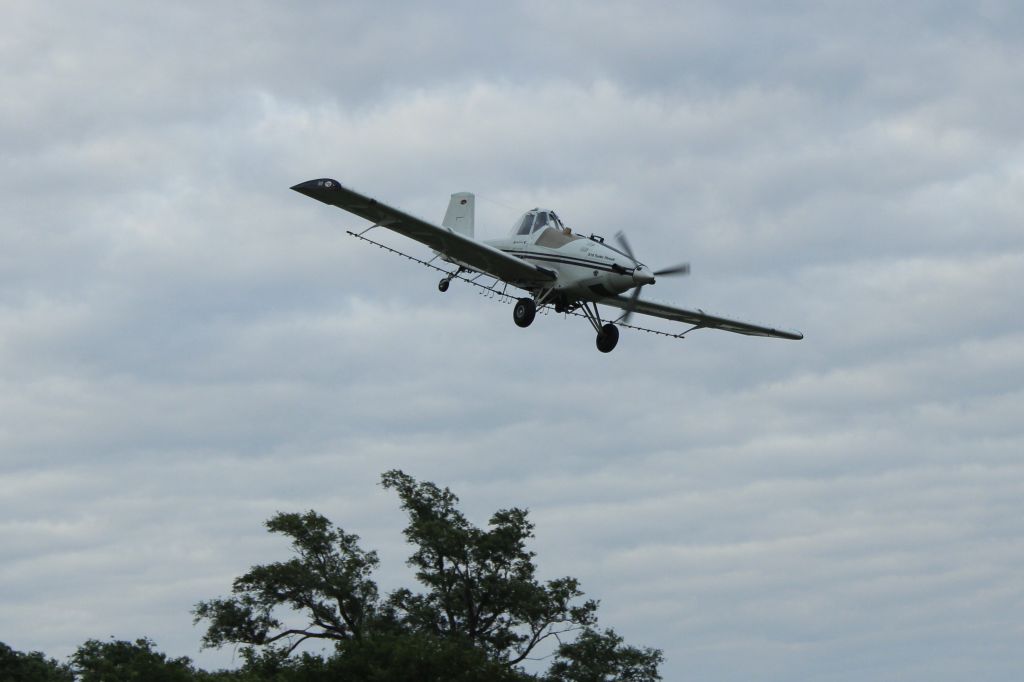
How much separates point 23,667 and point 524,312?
144ft

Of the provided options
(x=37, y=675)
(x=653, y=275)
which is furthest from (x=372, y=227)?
(x=37, y=675)

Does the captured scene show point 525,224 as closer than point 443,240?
No

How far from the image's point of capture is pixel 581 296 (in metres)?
40.1

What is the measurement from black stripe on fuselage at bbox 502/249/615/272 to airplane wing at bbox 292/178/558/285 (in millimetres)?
348

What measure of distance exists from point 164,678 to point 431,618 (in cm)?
1081

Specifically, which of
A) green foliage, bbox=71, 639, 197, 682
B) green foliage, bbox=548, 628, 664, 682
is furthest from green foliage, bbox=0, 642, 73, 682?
green foliage, bbox=548, 628, 664, 682

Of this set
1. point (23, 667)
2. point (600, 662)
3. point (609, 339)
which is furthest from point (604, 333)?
point (23, 667)

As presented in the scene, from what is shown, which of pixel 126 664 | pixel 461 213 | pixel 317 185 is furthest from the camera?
pixel 126 664

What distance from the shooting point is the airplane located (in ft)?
Answer: 128

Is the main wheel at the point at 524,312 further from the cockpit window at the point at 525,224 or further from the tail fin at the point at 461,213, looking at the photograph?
the tail fin at the point at 461,213

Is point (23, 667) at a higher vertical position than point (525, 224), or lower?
lower

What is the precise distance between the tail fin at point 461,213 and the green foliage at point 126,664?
1997 centimetres

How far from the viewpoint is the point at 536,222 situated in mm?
41750

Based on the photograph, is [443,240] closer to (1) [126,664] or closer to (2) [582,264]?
(2) [582,264]
